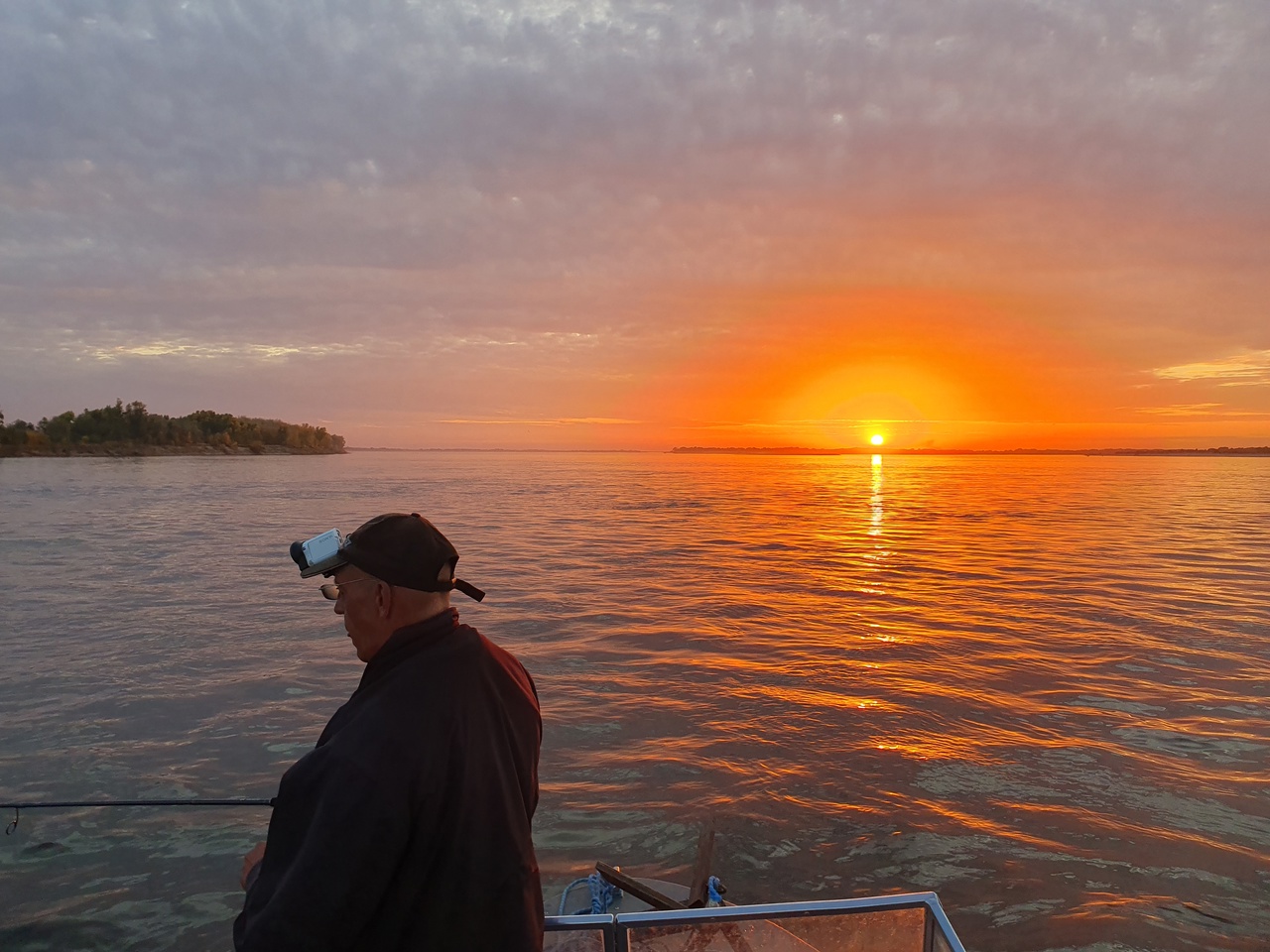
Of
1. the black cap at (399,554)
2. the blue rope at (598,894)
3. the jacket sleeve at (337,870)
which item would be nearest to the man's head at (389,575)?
the black cap at (399,554)

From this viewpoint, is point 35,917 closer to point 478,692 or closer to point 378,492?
point 478,692

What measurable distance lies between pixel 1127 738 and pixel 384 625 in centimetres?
877

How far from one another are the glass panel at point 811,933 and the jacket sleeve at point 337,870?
1.29 meters

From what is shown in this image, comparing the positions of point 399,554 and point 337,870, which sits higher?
point 399,554

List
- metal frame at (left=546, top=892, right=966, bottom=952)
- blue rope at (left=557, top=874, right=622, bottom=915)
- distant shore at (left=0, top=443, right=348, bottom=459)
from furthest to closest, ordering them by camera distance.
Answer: distant shore at (left=0, top=443, right=348, bottom=459) < blue rope at (left=557, top=874, right=622, bottom=915) < metal frame at (left=546, top=892, right=966, bottom=952)

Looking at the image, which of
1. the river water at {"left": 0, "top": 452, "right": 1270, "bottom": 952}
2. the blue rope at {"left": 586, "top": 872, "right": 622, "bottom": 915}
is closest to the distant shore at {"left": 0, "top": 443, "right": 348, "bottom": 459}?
the river water at {"left": 0, "top": 452, "right": 1270, "bottom": 952}

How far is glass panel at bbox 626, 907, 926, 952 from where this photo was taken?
9.86 feet

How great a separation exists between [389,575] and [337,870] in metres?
0.84

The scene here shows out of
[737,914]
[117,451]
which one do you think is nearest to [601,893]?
[737,914]

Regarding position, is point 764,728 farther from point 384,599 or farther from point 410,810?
point 410,810

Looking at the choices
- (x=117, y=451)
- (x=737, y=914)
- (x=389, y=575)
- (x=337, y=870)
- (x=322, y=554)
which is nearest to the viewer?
(x=337, y=870)

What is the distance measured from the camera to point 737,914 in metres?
2.96

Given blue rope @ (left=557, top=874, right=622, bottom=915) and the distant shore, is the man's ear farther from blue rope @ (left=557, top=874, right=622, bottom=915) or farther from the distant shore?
the distant shore

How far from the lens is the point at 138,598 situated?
16.3 m
